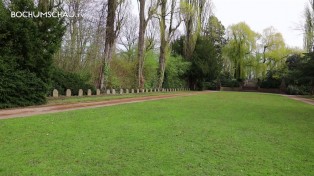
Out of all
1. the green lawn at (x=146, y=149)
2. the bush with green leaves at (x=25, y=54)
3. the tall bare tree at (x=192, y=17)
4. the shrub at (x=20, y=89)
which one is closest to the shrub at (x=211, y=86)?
the tall bare tree at (x=192, y=17)

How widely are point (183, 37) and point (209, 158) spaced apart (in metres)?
40.0

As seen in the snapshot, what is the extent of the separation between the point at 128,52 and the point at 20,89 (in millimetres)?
25127

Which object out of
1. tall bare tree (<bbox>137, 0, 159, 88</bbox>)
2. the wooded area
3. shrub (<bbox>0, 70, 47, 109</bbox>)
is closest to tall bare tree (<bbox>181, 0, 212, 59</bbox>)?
the wooded area

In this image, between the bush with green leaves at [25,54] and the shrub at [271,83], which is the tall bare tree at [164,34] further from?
the shrub at [271,83]

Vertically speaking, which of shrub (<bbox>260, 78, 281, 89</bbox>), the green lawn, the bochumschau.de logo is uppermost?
the bochumschau.de logo

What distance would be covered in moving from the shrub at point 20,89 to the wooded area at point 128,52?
32 millimetres

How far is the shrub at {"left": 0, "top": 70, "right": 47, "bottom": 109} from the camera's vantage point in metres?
9.36

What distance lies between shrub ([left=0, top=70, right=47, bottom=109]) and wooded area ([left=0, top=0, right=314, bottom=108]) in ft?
0.10

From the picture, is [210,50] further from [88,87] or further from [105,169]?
[105,169]

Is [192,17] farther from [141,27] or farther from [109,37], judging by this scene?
[109,37]

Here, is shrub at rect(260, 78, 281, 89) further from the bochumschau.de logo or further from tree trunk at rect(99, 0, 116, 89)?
the bochumschau.de logo

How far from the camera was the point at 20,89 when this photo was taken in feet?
32.9

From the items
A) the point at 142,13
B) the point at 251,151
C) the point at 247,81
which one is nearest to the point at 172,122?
the point at 251,151

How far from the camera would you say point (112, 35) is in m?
19.8
